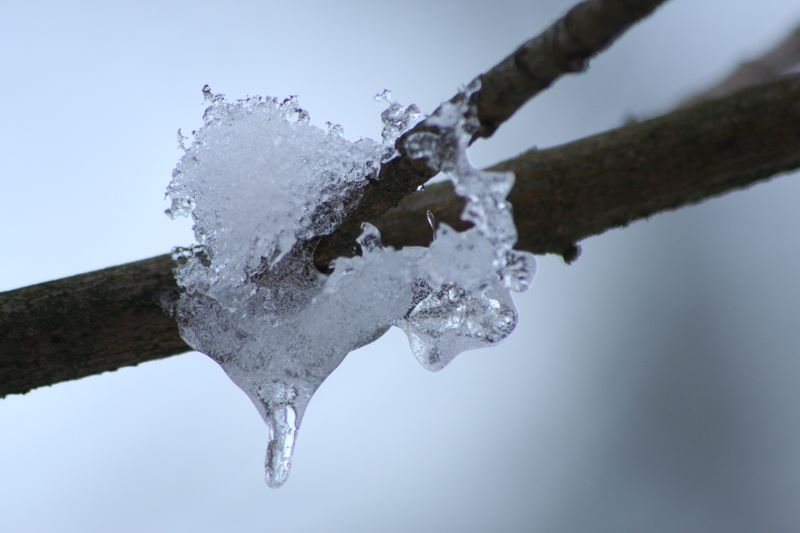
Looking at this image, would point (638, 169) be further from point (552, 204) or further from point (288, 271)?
point (288, 271)

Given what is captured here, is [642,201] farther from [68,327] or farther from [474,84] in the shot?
[68,327]

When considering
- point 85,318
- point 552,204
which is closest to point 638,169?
point 552,204

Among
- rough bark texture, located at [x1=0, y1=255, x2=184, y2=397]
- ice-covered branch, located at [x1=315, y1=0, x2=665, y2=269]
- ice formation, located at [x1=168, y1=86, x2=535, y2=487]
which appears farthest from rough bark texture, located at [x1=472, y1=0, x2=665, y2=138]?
rough bark texture, located at [x1=0, y1=255, x2=184, y2=397]

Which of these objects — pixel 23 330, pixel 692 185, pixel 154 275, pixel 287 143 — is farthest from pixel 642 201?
pixel 23 330

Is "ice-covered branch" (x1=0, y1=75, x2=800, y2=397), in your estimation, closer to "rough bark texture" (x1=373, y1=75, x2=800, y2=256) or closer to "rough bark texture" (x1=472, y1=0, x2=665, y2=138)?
"rough bark texture" (x1=373, y1=75, x2=800, y2=256)

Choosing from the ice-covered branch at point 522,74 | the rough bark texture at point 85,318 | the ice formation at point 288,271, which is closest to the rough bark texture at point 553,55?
the ice-covered branch at point 522,74

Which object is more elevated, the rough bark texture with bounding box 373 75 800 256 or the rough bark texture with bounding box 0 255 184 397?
the rough bark texture with bounding box 0 255 184 397
